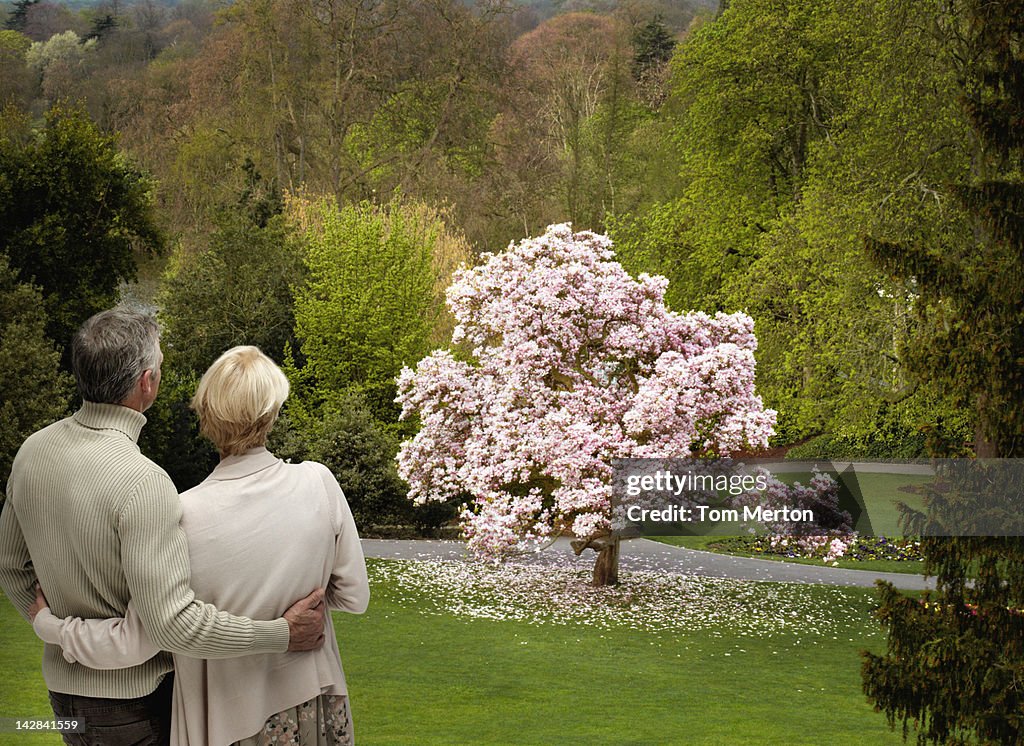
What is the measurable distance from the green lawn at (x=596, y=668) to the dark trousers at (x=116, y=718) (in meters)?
6.25

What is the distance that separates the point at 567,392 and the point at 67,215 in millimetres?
A: 11341

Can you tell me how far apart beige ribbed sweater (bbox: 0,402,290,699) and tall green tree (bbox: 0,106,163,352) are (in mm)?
18350

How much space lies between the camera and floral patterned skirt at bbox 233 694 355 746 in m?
3.12

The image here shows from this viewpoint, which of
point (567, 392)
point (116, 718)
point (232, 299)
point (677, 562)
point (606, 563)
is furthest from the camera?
point (232, 299)

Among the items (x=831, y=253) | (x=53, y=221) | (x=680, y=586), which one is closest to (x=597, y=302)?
(x=680, y=586)

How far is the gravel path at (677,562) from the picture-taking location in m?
17.1

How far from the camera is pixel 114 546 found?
2.93 metres

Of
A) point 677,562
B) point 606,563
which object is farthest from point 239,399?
point 677,562

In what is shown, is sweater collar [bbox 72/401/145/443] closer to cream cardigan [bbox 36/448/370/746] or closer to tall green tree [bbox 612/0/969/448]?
cream cardigan [bbox 36/448/370/746]

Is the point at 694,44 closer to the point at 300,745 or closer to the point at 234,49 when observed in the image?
the point at 234,49

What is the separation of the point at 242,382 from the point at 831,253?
18.6 metres

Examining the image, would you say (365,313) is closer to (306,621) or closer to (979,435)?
(979,435)

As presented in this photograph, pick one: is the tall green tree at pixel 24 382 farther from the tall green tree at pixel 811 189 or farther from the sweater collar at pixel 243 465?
the sweater collar at pixel 243 465

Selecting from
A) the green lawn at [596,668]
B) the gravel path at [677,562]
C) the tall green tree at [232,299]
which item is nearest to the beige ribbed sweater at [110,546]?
the green lawn at [596,668]
